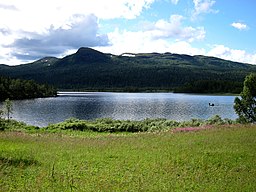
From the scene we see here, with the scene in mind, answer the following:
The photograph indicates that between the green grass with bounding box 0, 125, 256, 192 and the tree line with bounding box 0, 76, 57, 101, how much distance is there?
5070 inches

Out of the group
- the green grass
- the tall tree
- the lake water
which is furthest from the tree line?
the green grass

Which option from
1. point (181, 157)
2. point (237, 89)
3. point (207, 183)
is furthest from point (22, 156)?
point (237, 89)

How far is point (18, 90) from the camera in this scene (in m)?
150

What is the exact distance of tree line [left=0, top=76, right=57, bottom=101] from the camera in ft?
470

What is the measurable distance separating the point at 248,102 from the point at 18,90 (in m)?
122

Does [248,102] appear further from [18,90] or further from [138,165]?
[18,90]

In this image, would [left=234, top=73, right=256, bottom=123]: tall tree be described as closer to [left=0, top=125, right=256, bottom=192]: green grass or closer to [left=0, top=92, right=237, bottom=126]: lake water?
[left=0, top=92, right=237, bottom=126]: lake water

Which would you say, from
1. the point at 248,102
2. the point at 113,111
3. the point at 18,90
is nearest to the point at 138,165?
the point at 248,102

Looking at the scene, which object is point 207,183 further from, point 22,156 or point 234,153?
Answer: point 22,156

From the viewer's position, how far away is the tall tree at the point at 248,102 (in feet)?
168

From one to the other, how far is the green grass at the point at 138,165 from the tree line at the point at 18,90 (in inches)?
5070

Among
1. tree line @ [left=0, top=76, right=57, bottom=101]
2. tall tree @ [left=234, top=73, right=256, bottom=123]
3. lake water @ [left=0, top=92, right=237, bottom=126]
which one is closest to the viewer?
tall tree @ [left=234, top=73, right=256, bottom=123]

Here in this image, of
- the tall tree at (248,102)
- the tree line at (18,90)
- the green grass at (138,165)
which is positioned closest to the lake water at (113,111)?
the tall tree at (248,102)

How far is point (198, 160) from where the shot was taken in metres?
15.8
